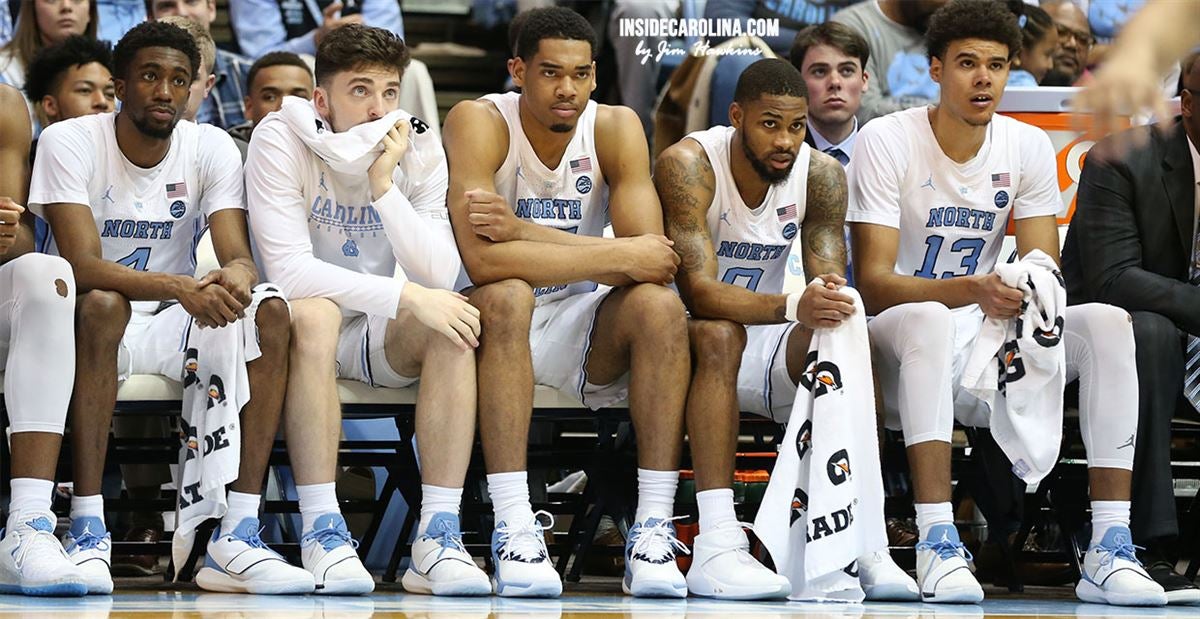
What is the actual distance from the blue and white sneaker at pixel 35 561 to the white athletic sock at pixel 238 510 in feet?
1.40

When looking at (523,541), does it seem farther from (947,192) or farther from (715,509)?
(947,192)

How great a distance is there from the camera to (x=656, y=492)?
4.29 meters

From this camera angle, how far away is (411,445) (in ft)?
15.1

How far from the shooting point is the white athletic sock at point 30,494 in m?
4.07

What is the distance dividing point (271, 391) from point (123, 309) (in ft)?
1.54

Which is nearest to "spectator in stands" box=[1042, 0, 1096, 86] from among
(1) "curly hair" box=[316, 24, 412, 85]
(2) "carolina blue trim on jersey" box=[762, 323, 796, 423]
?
(2) "carolina blue trim on jersey" box=[762, 323, 796, 423]

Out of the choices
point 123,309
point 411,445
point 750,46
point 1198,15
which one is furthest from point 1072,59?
point 1198,15

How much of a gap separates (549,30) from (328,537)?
5.49 feet

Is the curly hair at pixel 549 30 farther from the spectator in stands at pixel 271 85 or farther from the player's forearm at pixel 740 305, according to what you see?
the spectator in stands at pixel 271 85

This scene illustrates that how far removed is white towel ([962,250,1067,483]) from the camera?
429 centimetres

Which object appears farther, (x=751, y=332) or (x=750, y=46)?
(x=750, y=46)

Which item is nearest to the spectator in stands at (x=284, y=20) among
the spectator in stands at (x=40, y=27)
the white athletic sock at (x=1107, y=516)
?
the spectator in stands at (x=40, y=27)

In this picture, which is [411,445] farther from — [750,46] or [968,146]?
[750,46]

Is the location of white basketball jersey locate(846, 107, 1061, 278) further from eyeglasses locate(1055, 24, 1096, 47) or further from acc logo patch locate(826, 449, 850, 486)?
eyeglasses locate(1055, 24, 1096, 47)
